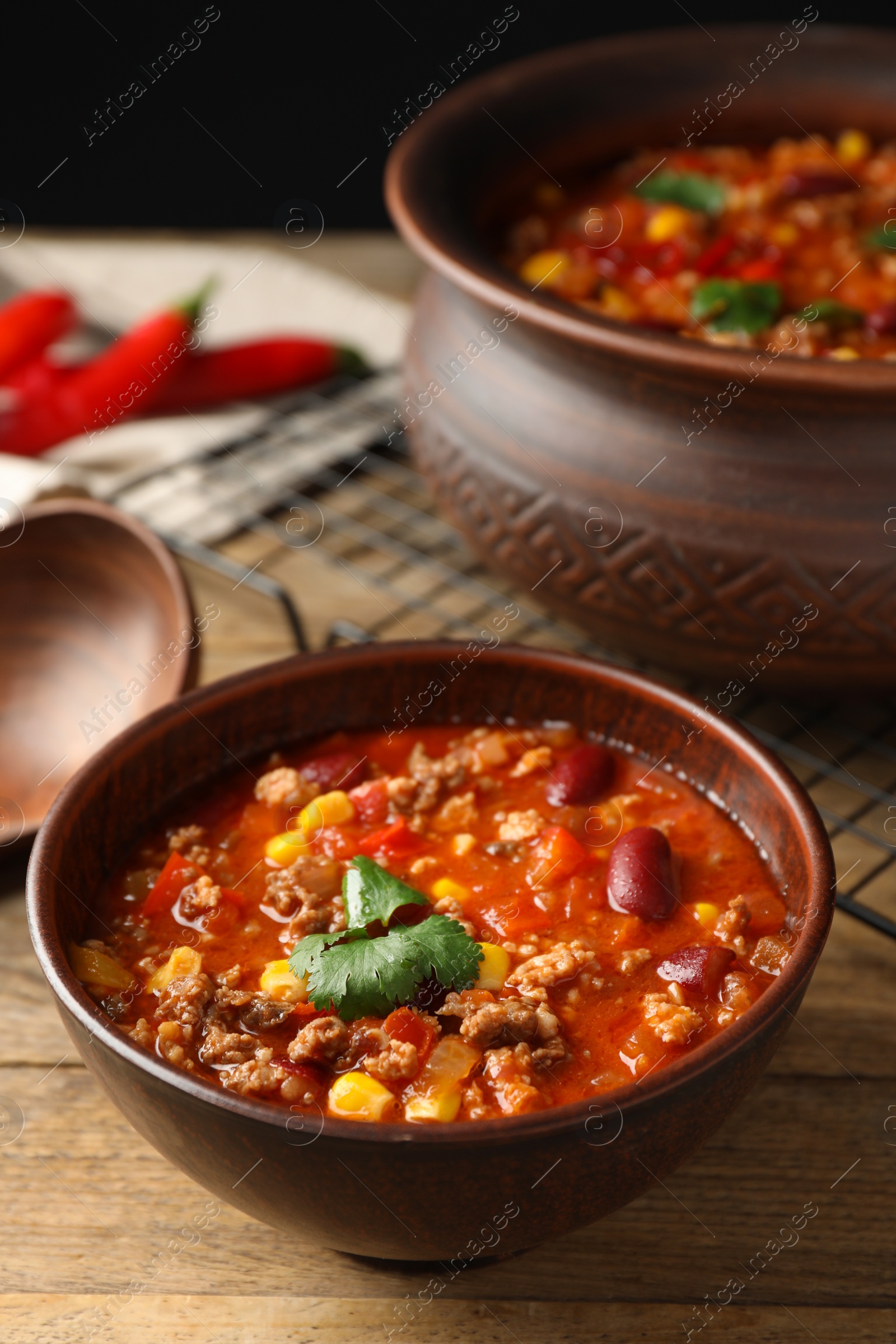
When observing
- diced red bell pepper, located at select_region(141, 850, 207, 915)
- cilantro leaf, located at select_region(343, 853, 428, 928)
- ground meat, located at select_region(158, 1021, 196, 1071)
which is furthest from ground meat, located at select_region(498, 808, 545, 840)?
ground meat, located at select_region(158, 1021, 196, 1071)

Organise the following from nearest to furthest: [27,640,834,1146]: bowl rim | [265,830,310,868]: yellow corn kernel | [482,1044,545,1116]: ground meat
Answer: [27,640,834,1146]: bowl rim, [482,1044,545,1116]: ground meat, [265,830,310,868]: yellow corn kernel

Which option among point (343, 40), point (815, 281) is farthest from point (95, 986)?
point (343, 40)

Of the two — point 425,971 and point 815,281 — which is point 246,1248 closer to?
point 425,971

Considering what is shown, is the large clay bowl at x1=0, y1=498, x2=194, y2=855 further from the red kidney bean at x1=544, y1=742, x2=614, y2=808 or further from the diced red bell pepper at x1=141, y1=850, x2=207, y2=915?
the red kidney bean at x1=544, y1=742, x2=614, y2=808

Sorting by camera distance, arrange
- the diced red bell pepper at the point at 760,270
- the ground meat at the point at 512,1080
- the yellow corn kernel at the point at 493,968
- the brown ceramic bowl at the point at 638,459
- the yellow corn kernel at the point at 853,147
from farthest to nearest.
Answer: the yellow corn kernel at the point at 853,147
the diced red bell pepper at the point at 760,270
the brown ceramic bowl at the point at 638,459
the yellow corn kernel at the point at 493,968
the ground meat at the point at 512,1080

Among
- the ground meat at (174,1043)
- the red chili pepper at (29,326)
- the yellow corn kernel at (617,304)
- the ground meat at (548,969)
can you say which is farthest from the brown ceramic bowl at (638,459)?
the red chili pepper at (29,326)

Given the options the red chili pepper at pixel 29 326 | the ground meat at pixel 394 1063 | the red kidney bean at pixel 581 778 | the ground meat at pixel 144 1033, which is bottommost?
the red kidney bean at pixel 581 778

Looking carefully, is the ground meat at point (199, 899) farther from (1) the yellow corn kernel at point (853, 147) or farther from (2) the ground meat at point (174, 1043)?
(1) the yellow corn kernel at point (853, 147)
